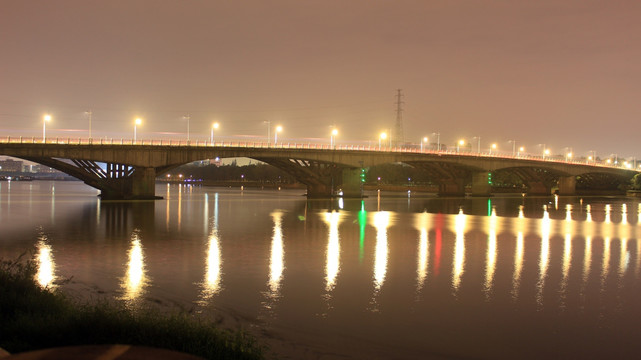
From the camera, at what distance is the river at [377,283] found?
504 inches

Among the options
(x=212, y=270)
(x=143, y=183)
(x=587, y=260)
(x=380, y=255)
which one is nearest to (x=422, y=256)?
(x=380, y=255)

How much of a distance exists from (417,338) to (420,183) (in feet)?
606

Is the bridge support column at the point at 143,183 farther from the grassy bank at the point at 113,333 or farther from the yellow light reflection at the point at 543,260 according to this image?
the grassy bank at the point at 113,333

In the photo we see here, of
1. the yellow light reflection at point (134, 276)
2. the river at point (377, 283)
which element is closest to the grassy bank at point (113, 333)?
the river at point (377, 283)

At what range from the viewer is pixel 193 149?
259ft

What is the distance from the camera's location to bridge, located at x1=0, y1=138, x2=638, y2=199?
232ft

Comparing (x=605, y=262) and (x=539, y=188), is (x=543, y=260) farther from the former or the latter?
(x=539, y=188)

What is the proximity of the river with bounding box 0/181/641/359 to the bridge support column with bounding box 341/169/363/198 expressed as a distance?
61.3 metres

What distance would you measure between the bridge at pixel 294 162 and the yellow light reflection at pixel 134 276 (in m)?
49.1

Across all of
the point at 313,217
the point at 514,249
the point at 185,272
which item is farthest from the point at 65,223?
the point at 514,249

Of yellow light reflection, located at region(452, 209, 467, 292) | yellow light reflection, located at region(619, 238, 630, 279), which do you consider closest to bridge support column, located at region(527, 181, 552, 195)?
yellow light reflection, located at region(452, 209, 467, 292)

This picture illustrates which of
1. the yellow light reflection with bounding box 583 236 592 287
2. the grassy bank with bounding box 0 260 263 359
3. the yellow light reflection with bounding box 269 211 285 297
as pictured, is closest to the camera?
the grassy bank with bounding box 0 260 263 359

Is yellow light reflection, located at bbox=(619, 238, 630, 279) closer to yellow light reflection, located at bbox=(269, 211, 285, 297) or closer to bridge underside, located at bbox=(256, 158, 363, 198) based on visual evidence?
yellow light reflection, located at bbox=(269, 211, 285, 297)

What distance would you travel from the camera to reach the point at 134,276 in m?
19.3
